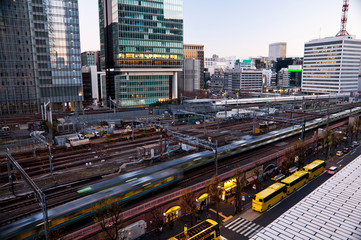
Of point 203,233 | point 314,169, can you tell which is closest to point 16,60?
point 203,233

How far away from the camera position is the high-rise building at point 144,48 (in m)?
105

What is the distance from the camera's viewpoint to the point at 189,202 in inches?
1025

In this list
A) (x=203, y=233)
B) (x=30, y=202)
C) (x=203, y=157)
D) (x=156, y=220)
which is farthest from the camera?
(x=203, y=157)

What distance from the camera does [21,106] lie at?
89.8 meters

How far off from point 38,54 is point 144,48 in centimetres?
4046

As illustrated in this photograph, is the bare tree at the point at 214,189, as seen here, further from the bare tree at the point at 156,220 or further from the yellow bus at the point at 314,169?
the yellow bus at the point at 314,169

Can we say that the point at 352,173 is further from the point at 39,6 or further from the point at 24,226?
the point at 39,6

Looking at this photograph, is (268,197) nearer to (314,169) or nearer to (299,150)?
(314,169)

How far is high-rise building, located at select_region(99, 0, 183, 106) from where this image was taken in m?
105

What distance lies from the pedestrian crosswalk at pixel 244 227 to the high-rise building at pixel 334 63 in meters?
154

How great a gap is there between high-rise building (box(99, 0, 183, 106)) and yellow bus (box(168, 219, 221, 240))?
90485 millimetres

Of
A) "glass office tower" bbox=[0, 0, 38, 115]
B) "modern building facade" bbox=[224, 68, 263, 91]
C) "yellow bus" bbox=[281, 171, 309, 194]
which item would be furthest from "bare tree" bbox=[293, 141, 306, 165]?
"modern building facade" bbox=[224, 68, 263, 91]

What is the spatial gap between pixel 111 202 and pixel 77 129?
4711cm

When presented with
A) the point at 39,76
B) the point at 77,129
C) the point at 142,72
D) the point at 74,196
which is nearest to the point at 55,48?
the point at 39,76
